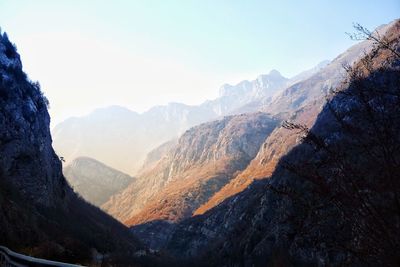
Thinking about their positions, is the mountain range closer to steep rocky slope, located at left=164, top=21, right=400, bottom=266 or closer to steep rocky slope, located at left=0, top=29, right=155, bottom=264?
steep rocky slope, located at left=164, top=21, right=400, bottom=266

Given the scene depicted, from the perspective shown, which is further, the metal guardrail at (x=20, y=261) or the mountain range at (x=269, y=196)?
the metal guardrail at (x=20, y=261)

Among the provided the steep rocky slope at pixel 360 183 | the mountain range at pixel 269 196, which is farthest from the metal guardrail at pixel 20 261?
the steep rocky slope at pixel 360 183

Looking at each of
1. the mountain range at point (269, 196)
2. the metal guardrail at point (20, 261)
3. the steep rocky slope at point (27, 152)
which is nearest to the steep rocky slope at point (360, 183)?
the mountain range at point (269, 196)

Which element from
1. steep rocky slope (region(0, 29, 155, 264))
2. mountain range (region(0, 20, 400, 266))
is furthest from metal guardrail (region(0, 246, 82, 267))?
steep rocky slope (region(0, 29, 155, 264))

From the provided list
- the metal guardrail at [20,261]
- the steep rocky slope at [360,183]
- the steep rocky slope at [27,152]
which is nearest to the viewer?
the steep rocky slope at [360,183]

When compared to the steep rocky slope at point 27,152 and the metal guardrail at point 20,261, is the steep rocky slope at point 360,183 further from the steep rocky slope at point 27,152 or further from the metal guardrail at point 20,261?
the steep rocky slope at point 27,152

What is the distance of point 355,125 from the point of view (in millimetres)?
6801

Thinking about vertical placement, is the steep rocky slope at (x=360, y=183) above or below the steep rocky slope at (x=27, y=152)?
below

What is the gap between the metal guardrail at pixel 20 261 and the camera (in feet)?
29.1

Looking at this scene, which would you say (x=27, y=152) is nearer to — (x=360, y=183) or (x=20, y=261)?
(x=20, y=261)

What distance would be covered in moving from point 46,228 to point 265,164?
121321 millimetres

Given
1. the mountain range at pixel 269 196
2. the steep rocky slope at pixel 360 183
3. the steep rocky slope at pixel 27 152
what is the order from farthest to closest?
the steep rocky slope at pixel 27 152 < the mountain range at pixel 269 196 < the steep rocky slope at pixel 360 183

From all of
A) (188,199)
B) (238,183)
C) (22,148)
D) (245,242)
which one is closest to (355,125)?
(22,148)

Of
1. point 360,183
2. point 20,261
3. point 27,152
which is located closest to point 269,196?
point 27,152
